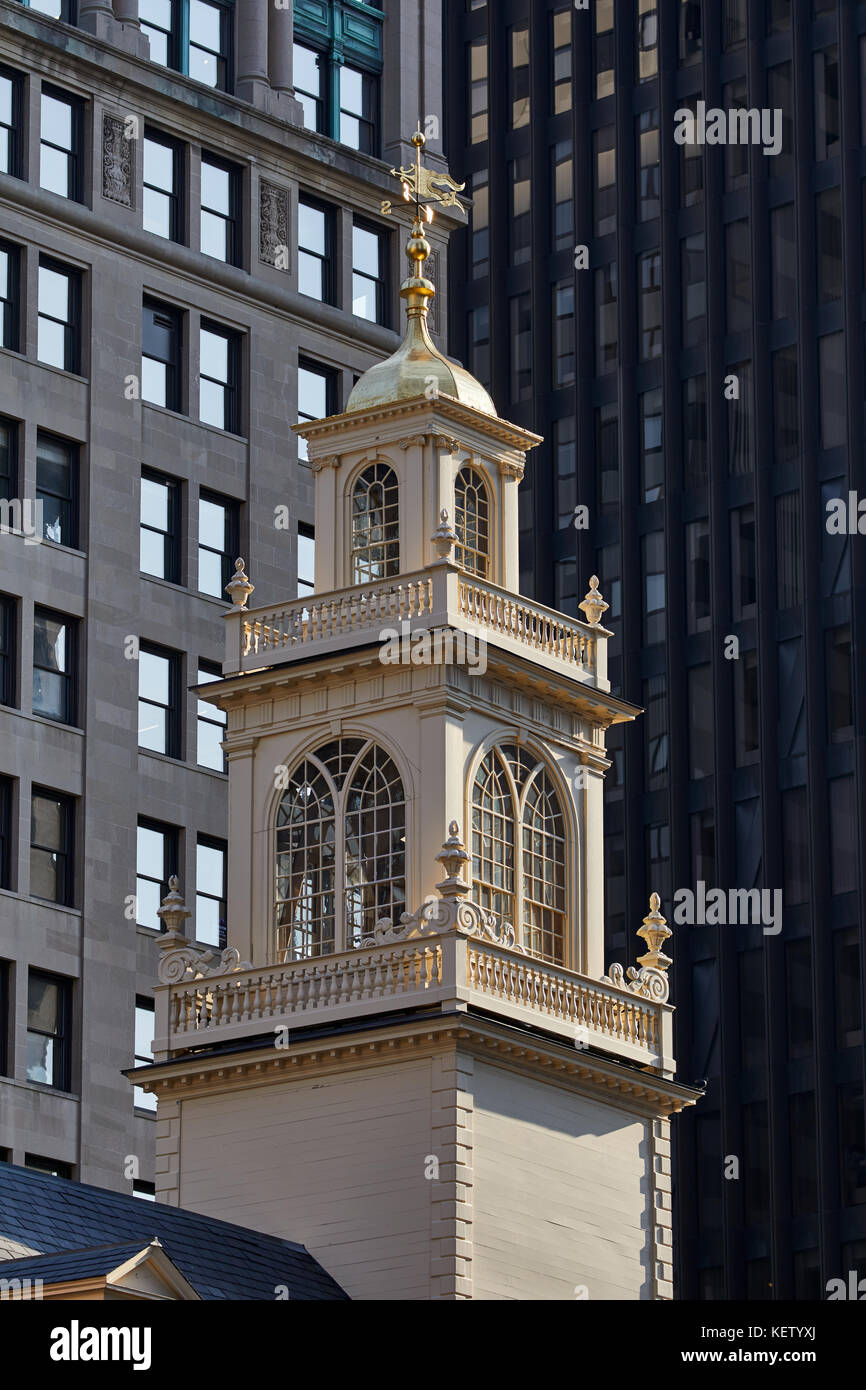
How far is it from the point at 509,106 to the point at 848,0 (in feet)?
54.8

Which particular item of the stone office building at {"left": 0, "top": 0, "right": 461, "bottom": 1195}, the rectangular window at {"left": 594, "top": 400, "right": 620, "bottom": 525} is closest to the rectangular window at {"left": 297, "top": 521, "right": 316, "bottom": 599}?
Answer: the stone office building at {"left": 0, "top": 0, "right": 461, "bottom": 1195}

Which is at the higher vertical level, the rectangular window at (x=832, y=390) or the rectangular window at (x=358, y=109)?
the rectangular window at (x=832, y=390)

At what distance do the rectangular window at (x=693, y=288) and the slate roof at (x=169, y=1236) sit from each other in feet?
231

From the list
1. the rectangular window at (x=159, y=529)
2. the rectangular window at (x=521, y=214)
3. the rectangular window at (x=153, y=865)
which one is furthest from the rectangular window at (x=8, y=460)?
the rectangular window at (x=521, y=214)

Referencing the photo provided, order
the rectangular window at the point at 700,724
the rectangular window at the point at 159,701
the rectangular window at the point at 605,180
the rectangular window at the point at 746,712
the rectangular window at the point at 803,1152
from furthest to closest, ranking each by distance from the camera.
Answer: the rectangular window at the point at 605,180
the rectangular window at the point at 700,724
the rectangular window at the point at 746,712
the rectangular window at the point at 803,1152
the rectangular window at the point at 159,701

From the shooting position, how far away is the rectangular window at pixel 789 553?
11181 cm

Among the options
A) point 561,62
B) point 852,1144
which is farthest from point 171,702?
point 561,62

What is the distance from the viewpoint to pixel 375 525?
56.2 metres

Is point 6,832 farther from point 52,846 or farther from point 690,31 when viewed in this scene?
point 690,31

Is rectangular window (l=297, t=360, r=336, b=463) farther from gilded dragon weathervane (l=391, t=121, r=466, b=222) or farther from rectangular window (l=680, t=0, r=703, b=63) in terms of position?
rectangular window (l=680, t=0, r=703, b=63)

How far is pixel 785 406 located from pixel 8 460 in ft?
138

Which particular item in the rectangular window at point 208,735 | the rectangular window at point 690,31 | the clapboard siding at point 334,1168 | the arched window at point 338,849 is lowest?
the clapboard siding at point 334,1168

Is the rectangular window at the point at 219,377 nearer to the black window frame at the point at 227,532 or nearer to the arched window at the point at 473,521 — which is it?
the black window frame at the point at 227,532

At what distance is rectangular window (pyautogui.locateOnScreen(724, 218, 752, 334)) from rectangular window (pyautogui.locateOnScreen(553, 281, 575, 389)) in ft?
25.4
